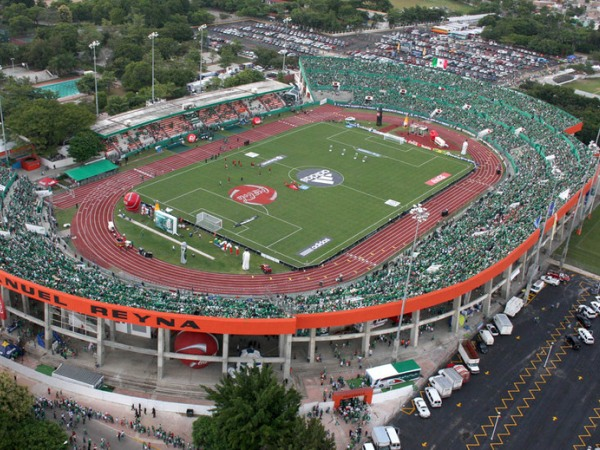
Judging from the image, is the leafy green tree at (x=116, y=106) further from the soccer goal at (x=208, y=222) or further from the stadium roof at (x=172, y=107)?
the soccer goal at (x=208, y=222)

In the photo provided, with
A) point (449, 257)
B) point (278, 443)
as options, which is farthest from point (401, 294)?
point (278, 443)

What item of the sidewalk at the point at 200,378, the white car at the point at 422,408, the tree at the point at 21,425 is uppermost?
the tree at the point at 21,425

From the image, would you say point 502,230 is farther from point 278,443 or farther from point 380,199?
point 278,443

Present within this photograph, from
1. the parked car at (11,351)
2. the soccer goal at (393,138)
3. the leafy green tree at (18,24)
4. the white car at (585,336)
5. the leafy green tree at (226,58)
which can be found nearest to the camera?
the parked car at (11,351)

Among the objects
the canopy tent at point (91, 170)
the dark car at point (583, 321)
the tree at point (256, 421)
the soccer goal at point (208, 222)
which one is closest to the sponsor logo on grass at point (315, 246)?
the soccer goal at point (208, 222)

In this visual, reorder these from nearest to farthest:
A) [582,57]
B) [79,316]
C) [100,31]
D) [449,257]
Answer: [79,316], [449,257], [100,31], [582,57]

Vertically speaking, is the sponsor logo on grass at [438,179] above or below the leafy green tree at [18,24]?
below
